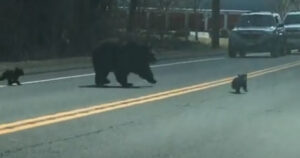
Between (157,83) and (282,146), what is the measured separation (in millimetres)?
9879

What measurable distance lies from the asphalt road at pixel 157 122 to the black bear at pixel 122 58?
1.38 feet

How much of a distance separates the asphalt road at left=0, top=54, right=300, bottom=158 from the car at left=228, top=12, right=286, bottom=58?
48.1ft

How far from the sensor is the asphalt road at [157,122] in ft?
32.6

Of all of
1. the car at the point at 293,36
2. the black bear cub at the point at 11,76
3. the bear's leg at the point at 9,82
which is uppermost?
the black bear cub at the point at 11,76

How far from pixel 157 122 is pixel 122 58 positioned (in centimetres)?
606

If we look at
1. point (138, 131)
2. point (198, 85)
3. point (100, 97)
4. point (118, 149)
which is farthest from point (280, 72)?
point (118, 149)

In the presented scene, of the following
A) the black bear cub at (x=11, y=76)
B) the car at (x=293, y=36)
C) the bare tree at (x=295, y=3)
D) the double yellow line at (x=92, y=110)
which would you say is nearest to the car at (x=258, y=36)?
the car at (x=293, y=36)

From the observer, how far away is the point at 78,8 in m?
36.3

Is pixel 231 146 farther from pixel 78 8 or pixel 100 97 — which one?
pixel 78 8

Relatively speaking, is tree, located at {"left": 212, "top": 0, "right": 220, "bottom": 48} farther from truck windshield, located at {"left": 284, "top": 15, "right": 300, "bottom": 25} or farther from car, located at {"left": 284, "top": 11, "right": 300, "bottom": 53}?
car, located at {"left": 284, "top": 11, "right": 300, "bottom": 53}

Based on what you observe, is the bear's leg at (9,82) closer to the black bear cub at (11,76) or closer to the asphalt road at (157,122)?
the black bear cub at (11,76)

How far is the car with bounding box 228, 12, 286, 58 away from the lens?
116ft

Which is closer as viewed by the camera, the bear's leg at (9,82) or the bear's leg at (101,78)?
the bear's leg at (101,78)

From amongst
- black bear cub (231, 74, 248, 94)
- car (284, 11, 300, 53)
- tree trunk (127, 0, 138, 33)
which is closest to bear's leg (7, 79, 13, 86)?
black bear cub (231, 74, 248, 94)
